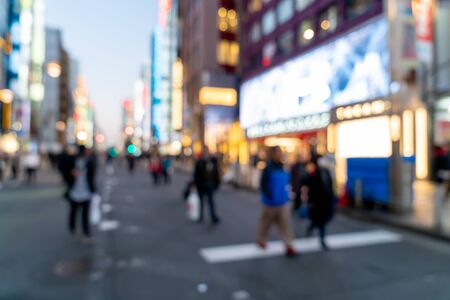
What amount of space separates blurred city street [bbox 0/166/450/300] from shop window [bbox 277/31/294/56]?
933 inches

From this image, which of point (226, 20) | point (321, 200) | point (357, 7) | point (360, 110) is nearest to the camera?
point (321, 200)

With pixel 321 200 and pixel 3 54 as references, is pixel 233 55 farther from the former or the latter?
pixel 321 200

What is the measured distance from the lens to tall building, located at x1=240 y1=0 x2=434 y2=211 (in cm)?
1004

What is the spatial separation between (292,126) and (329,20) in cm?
795

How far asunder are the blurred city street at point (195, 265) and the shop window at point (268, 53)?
26.8 metres

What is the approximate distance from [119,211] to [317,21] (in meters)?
21.4

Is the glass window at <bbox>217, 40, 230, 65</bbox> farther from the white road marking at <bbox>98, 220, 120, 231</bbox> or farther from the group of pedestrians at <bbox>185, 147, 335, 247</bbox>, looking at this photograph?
the group of pedestrians at <bbox>185, 147, 335, 247</bbox>

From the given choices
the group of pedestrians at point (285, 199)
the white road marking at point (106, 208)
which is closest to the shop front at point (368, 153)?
the group of pedestrians at point (285, 199)

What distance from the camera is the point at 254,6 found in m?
37.5

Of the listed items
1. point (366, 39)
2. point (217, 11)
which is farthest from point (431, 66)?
point (217, 11)

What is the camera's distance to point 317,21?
81.8ft

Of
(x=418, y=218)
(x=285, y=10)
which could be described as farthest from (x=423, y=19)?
(x=285, y=10)

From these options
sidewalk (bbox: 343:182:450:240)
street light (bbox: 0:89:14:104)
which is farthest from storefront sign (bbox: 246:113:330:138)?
street light (bbox: 0:89:14:104)

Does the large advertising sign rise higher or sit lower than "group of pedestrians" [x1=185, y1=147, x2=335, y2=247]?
higher
